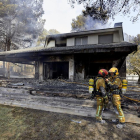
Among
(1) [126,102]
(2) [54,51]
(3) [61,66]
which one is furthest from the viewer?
(3) [61,66]

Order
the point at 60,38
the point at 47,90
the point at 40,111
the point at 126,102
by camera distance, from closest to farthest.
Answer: the point at 126,102, the point at 40,111, the point at 47,90, the point at 60,38

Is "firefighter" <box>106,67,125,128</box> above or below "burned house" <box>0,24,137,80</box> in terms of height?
below

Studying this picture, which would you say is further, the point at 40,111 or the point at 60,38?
the point at 60,38

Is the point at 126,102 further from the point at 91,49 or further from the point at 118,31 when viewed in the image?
the point at 118,31

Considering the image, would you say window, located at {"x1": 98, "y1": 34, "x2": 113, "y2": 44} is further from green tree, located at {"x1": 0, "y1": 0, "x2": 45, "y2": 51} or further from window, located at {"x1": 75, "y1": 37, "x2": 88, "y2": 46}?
green tree, located at {"x1": 0, "y1": 0, "x2": 45, "y2": 51}

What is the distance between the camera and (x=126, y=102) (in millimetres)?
3656

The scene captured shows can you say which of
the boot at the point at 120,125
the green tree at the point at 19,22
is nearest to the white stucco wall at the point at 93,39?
the boot at the point at 120,125

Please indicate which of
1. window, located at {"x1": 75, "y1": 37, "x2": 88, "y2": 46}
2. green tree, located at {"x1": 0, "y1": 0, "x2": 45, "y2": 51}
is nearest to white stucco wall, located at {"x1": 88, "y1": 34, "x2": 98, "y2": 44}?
window, located at {"x1": 75, "y1": 37, "x2": 88, "y2": 46}

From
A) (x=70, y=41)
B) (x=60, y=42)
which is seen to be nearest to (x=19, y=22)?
(x=60, y=42)

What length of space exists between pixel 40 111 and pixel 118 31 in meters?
8.92

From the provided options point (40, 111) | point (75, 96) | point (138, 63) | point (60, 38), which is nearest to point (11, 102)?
point (40, 111)

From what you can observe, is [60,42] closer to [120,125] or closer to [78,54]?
[78,54]

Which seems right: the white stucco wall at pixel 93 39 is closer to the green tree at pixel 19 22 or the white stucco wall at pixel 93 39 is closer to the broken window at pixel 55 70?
the broken window at pixel 55 70

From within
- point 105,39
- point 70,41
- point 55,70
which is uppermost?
point 70,41
